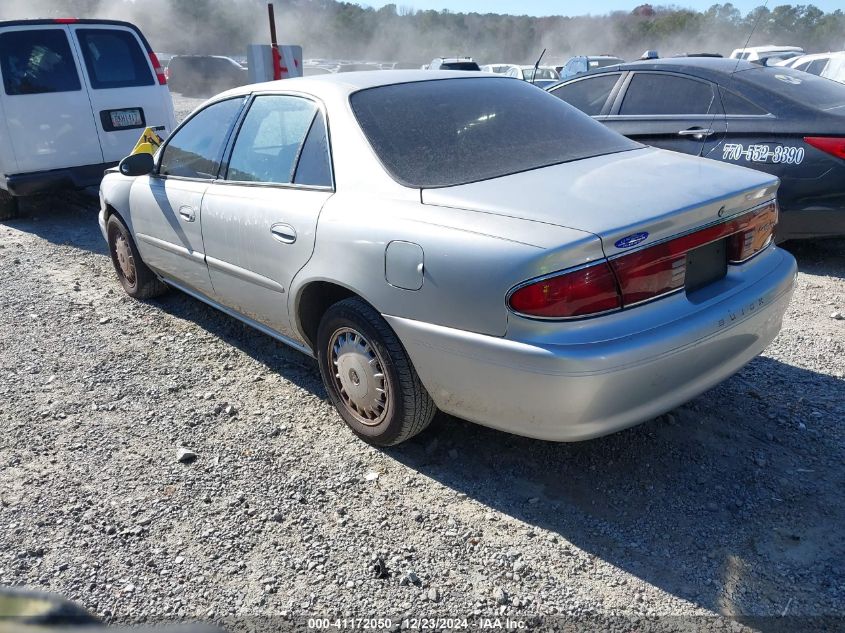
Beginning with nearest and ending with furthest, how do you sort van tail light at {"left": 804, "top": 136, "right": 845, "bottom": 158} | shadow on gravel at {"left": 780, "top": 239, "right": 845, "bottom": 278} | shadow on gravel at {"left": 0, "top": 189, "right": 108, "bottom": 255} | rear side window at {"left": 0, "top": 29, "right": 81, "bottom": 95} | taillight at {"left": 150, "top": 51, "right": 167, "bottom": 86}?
van tail light at {"left": 804, "top": 136, "right": 845, "bottom": 158} < shadow on gravel at {"left": 780, "top": 239, "right": 845, "bottom": 278} < rear side window at {"left": 0, "top": 29, "right": 81, "bottom": 95} < shadow on gravel at {"left": 0, "top": 189, "right": 108, "bottom": 255} < taillight at {"left": 150, "top": 51, "right": 167, "bottom": 86}

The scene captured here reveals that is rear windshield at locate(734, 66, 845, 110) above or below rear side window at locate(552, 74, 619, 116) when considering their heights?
above

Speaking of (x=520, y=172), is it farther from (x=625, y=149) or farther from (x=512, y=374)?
(x=512, y=374)

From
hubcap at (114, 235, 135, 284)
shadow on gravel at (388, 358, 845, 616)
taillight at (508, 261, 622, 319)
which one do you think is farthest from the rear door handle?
hubcap at (114, 235, 135, 284)

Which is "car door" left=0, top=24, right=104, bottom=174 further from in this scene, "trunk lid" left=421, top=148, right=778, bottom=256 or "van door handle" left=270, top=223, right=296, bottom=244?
"trunk lid" left=421, top=148, right=778, bottom=256

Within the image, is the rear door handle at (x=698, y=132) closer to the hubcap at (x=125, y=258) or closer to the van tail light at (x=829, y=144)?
the van tail light at (x=829, y=144)

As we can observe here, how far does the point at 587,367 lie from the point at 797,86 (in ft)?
14.0

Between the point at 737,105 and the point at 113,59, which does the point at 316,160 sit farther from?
the point at 113,59

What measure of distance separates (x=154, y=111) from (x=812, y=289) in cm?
682

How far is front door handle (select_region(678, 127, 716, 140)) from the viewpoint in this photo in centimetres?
538

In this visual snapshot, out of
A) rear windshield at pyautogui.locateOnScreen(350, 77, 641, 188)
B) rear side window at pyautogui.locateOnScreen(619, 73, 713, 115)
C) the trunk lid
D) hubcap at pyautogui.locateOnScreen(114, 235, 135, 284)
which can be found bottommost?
hubcap at pyautogui.locateOnScreen(114, 235, 135, 284)

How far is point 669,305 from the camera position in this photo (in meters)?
2.52

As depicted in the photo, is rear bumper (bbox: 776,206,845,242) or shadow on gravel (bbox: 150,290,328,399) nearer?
shadow on gravel (bbox: 150,290,328,399)

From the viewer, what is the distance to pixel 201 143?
13.5 ft

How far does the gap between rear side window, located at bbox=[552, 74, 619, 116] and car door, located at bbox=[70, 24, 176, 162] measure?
14.7ft
